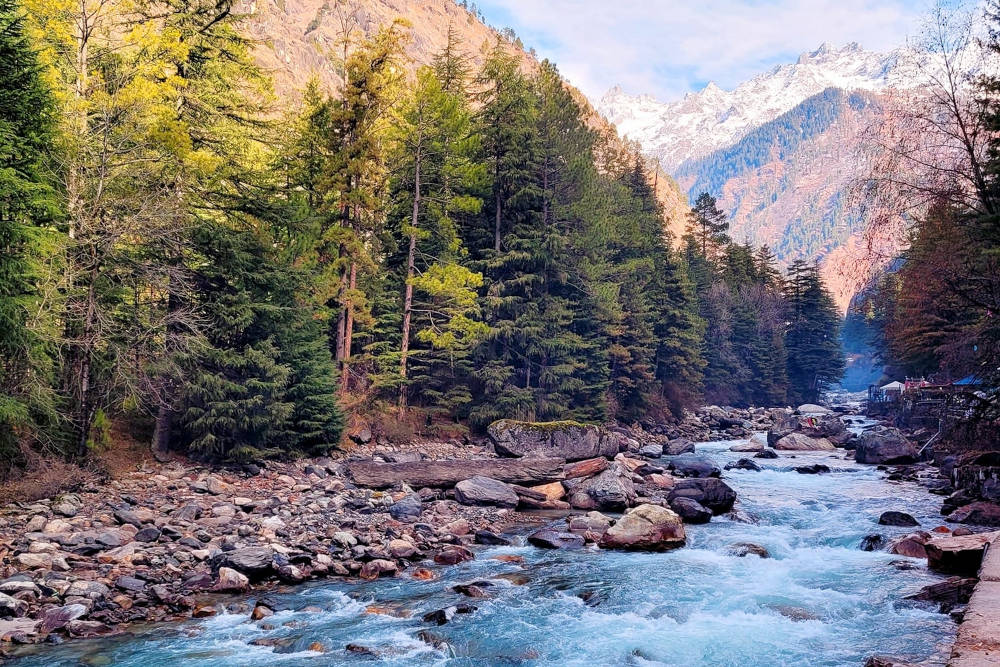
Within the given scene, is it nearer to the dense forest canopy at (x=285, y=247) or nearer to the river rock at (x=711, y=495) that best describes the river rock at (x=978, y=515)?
the river rock at (x=711, y=495)

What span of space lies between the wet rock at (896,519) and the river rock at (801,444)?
66.5ft

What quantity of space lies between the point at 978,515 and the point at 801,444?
69.4 feet

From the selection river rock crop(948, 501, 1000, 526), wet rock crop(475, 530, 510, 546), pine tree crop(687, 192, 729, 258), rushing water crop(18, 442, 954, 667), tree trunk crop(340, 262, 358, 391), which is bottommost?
rushing water crop(18, 442, 954, 667)

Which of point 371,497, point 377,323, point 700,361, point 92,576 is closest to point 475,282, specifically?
point 377,323

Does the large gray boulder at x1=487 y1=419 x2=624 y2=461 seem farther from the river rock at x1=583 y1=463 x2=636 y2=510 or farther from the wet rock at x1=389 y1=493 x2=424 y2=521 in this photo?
the wet rock at x1=389 y1=493 x2=424 y2=521

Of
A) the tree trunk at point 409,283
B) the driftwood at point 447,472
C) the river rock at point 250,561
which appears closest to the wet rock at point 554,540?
the driftwood at point 447,472

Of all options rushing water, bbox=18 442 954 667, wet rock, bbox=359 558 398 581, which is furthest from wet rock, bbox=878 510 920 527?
wet rock, bbox=359 558 398 581

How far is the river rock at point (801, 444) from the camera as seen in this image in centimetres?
3519

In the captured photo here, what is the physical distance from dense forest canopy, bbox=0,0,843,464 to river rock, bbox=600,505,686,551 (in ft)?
29.9

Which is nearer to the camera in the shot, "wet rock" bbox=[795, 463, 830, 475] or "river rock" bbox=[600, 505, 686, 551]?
"river rock" bbox=[600, 505, 686, 551]

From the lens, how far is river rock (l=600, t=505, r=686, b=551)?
13758 mm

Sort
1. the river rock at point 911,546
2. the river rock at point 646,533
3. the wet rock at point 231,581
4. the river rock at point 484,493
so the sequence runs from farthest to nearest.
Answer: the river rock at point 484,493 < the river rock at point 646,533 < the river rock at point 911,546 < the wet rock at point 231,581

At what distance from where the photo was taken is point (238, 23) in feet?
62.1

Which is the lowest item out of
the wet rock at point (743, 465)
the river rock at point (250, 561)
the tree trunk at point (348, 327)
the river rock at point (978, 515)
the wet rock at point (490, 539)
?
the wet rock at point (490, 539)
